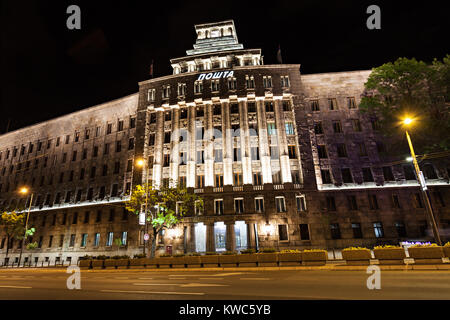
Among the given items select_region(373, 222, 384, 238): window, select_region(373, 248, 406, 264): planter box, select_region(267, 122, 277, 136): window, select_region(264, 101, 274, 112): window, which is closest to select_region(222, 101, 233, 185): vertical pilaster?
select_region(267, 122, 277, 136): window

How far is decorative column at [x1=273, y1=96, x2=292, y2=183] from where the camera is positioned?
109ft

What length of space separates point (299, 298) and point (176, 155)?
31219 mm

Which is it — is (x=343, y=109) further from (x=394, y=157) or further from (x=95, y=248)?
(x=95, y=248)

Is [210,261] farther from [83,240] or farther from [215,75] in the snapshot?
[215,75]

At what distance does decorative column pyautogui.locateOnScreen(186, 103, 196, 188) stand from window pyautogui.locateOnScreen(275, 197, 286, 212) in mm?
12067

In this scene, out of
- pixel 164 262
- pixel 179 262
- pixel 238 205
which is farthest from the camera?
pixel 238 205

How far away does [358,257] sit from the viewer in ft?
53.9

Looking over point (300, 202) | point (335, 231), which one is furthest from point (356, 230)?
point (300, 202)

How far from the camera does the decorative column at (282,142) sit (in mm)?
33150

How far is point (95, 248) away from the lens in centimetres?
3606

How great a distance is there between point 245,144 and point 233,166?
12.3 feet

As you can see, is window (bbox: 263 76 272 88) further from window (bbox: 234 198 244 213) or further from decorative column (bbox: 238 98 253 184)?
window (bbox: 234 198 244 213)

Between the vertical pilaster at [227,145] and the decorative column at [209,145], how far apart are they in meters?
1.84
